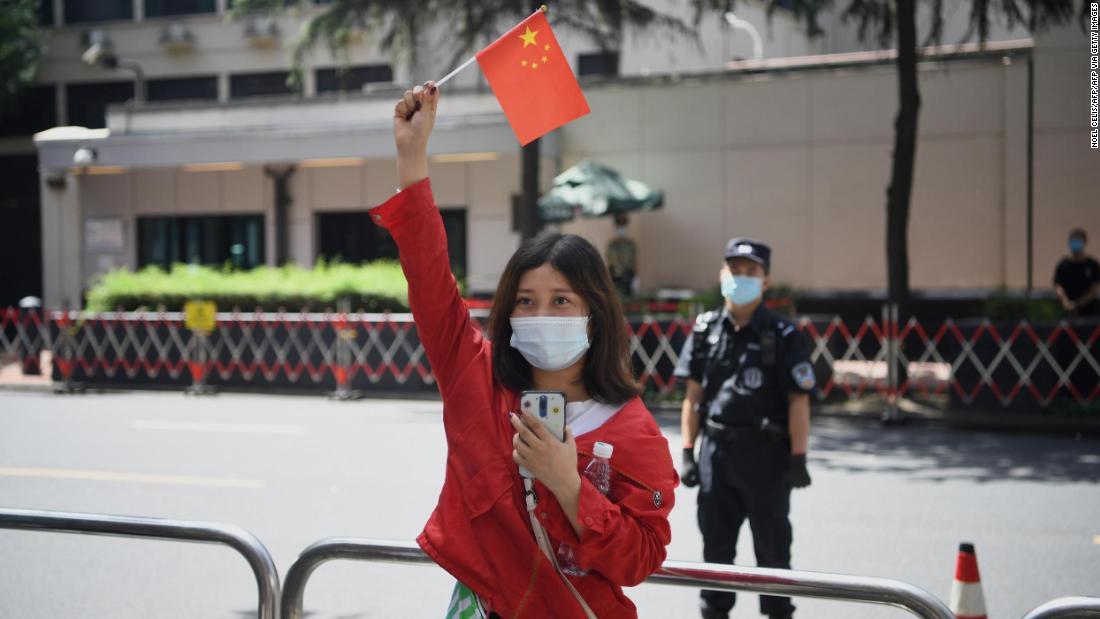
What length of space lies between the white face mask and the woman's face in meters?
0.02

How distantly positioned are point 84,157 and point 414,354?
10.6 m

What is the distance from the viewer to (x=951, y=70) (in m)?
19.7

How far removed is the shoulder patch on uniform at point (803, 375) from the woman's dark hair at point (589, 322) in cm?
275

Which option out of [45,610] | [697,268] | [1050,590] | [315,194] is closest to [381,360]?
[697,268]

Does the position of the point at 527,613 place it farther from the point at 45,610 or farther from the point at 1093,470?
the point at 1093,470

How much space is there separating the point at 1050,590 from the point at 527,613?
5142mm

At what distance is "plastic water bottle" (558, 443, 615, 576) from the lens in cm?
255

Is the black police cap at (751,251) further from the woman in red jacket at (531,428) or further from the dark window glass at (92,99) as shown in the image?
the dark window glass at (92,99)

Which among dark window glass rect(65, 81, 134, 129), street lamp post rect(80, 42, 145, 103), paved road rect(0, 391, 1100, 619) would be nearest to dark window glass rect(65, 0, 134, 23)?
street lamp post rect(80, 42, 145, 103)

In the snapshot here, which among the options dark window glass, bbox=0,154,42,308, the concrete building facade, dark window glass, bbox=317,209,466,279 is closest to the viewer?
the concrete building facade

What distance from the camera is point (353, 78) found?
99.4ft

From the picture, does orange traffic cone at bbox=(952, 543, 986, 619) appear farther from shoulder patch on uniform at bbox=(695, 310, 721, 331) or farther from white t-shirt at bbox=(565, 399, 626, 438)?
white t-shirt at bbox=(565, 399, 626, 438)

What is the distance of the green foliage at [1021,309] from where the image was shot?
13859mm

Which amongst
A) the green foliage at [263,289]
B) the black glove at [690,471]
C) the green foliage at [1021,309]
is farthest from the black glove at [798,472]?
the green foliage at [263,289]
